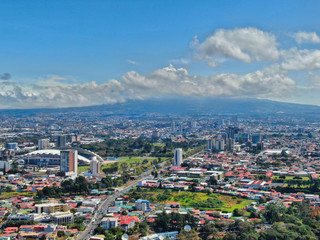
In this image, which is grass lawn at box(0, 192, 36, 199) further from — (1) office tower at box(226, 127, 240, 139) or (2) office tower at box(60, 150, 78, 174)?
(1) office tower at box(226, 127, 240, 139)

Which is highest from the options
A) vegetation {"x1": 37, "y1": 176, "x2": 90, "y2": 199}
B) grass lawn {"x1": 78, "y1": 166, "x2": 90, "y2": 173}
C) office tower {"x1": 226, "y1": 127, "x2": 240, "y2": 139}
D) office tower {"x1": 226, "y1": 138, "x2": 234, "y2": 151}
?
office tower {"x1": 226, "y1": 127, "x2": 240, "y2": 139}

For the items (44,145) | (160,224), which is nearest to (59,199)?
(160,224)

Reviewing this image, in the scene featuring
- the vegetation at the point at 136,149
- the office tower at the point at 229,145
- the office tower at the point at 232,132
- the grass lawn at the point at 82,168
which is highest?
the office tower at the point at 232,132

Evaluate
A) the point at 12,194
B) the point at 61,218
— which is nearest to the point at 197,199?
the point at 61,218

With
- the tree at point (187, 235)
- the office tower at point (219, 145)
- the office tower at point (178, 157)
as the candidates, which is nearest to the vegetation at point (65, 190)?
the tree at point (187, 235)

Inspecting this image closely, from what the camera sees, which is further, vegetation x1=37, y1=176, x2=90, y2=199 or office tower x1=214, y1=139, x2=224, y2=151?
office tower x1=214, y1=139, x2=224, y2=151

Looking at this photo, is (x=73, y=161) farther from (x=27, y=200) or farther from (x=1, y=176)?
(x=27, y=200)

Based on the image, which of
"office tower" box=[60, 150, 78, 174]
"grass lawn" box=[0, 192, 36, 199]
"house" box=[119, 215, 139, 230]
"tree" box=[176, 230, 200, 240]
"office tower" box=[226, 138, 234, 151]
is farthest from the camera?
"office tower" box=[226, 138, 234, 151]

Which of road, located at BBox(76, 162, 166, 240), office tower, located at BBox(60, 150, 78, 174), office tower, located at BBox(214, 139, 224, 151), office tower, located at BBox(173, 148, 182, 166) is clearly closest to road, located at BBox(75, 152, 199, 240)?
road, located at BBox(76, 162, 166, 240)

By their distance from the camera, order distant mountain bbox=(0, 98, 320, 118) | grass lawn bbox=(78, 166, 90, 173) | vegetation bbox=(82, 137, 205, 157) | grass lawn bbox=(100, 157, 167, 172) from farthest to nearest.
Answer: distant mountain bbox=(0, 98, 320, 118)
vegetation bbox=(82, 137, 205, 157)
grass lawn bbox=(100, 157, 167, 172)
grass lawn bbox=(78, 166, 90, 173)

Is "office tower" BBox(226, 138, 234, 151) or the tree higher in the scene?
"office tower" BBox(226, 138, 234, 151)

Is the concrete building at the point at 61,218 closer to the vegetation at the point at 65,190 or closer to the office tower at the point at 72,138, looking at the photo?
the vegetation at the point at 65,190
